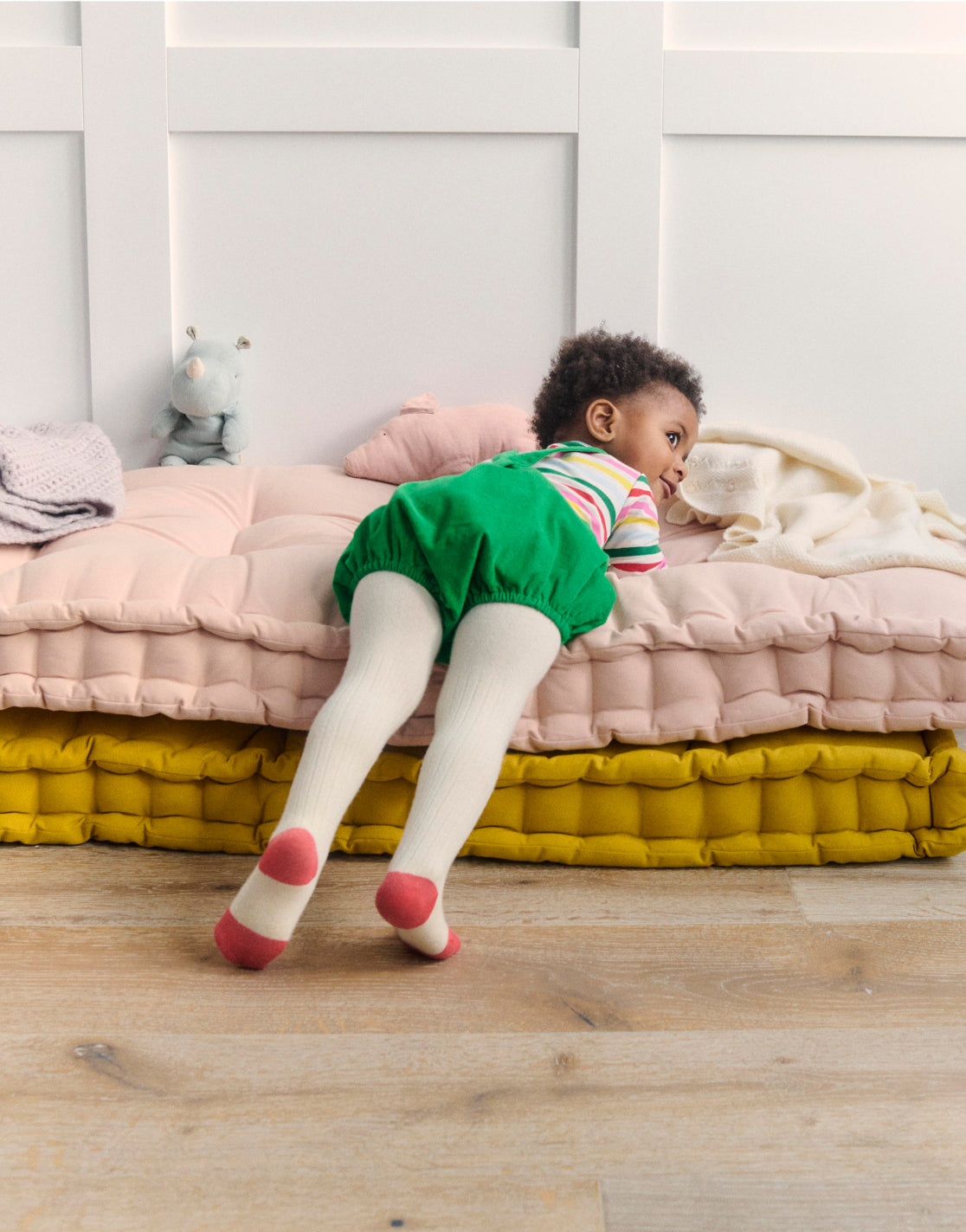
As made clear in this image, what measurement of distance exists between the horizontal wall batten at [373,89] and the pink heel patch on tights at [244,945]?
1549mm

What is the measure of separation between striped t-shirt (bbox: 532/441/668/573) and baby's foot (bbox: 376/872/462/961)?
50 cm

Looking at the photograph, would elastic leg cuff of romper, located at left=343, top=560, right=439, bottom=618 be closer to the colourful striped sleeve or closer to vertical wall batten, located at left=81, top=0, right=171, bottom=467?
the colourful striped sleeve

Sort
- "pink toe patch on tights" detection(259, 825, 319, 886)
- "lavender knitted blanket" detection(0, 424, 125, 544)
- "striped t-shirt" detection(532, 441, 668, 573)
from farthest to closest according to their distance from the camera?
"lavender knitted blanket" detection(0, 424, 125, 544), "striped t-shirt" detection(532, 441, 668, 573), "pink toe patch on tights" detection(259, 825, 319, 886)

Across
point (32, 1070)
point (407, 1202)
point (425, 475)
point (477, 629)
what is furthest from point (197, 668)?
point (425, 475)

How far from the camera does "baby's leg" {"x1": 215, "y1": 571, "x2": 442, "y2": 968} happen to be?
2.59ft

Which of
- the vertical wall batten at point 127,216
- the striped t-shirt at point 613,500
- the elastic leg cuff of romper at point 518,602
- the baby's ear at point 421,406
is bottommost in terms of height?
the elastic leg cuff of romper at point 518,602

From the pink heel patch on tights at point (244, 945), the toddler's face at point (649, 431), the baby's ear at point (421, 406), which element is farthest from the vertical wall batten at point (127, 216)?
the pink heel patch on tights at point (244, 945)

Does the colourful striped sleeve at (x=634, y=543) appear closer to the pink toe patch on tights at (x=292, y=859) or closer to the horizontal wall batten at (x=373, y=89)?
the pink toe patch on tights at (x=292, y=859)

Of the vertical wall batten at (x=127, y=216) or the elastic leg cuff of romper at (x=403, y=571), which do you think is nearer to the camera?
the elastic leg cuff of romper at (x=403, y=571)

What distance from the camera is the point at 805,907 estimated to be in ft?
3.17

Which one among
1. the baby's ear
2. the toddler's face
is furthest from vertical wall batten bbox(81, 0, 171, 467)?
the toddler's face

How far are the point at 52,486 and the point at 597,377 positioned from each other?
0.78 m

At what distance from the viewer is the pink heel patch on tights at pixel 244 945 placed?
807 mm

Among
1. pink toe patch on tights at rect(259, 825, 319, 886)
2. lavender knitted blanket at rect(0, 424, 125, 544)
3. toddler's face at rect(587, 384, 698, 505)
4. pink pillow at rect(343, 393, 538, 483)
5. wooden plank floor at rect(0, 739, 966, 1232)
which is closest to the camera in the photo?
wooden plank floor at rect(0, 739, 966, 1232)
